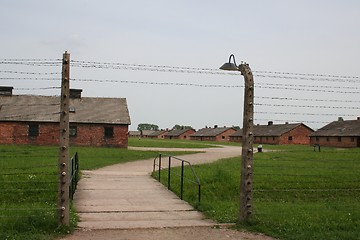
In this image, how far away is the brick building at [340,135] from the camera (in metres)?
55.8

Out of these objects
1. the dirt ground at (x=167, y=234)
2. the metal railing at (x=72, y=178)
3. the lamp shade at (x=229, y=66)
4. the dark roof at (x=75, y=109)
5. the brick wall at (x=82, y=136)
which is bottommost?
the dirt ground at (x=167, y=234)

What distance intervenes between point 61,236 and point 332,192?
31.0 feet

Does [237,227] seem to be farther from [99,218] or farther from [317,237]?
[99,218]

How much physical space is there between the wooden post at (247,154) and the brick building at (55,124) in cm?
3370

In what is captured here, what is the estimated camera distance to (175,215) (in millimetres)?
8609

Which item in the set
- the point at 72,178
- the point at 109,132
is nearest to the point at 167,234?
the point at 72,178

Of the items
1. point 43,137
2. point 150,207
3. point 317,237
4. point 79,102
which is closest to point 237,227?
point 317,237

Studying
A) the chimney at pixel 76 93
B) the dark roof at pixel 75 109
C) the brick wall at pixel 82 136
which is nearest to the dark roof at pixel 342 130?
the dark roof at pixel 75 109

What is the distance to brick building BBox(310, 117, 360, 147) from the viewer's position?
55.8m

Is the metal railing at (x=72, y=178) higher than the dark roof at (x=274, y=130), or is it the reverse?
the dark roof at (x=274, y=130)

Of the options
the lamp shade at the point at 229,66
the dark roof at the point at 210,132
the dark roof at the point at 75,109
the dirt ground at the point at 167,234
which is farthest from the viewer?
the dark roof at the point at 210,132

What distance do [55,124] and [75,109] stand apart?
266cm

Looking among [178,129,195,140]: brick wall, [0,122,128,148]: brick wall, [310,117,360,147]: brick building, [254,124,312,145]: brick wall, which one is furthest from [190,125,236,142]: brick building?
[0,122,128,148]: brick wall

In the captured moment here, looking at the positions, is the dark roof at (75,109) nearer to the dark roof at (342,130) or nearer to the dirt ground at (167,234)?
the dark roof at (342,130)
